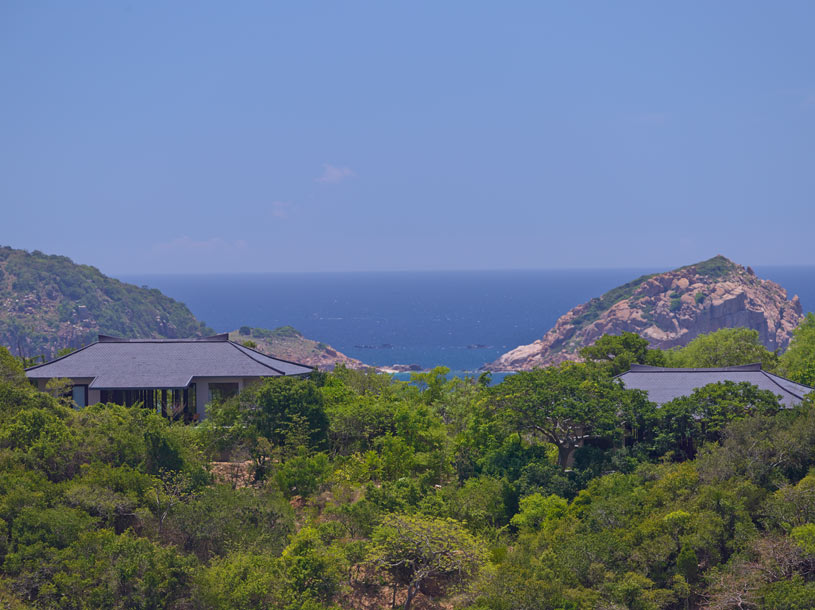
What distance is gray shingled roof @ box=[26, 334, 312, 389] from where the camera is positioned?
3478cm

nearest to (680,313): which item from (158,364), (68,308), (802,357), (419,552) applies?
(802,357)

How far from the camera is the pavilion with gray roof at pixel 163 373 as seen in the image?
113 ft

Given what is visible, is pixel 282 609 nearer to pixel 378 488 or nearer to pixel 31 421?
pixel 378 488

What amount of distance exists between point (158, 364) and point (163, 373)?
3.33 ft

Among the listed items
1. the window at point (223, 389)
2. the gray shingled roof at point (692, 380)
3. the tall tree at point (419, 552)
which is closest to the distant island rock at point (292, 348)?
the window at point (223, 389)

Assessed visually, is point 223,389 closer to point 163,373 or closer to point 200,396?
point 200,396

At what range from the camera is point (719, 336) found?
49.6 meters

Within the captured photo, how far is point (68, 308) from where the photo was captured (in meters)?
134

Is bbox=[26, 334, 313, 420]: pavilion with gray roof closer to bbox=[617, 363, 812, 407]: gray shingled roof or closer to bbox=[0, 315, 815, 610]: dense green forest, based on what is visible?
bbox=[0, 315, 815, 610]: dense green forest

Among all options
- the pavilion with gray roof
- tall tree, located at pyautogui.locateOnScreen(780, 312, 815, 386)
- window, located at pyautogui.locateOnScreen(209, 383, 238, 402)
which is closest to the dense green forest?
the pavilion with gray roof

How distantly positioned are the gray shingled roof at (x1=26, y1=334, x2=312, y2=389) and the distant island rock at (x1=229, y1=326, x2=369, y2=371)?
77.4 meters

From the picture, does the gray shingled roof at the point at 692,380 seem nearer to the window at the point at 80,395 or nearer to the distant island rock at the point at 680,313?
the window at the point at 80,395

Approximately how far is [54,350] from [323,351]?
127ft

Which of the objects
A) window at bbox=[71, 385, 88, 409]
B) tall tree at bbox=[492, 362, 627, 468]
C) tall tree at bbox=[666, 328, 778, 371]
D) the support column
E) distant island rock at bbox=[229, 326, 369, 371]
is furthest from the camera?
distant island rock at bbox=[229, 326, 369, 371]
